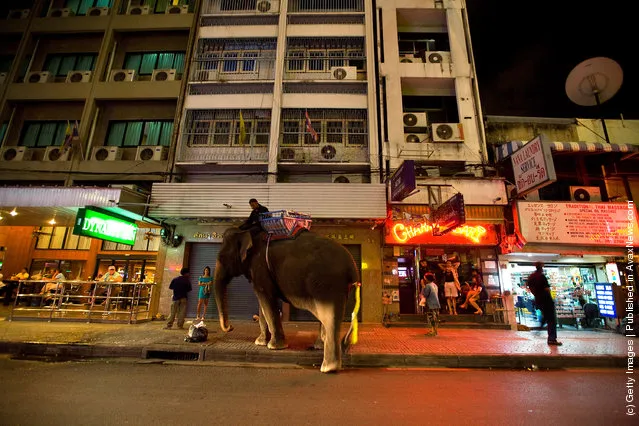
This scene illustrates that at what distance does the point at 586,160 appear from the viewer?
1235cm

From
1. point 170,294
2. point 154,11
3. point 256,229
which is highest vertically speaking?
point 154,11

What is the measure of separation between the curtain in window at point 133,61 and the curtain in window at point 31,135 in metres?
5.01

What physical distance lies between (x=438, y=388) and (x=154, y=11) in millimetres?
19981

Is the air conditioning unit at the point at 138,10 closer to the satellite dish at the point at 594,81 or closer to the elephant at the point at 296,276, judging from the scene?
the elephant at the point at 296,276

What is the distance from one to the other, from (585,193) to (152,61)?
20598 mm

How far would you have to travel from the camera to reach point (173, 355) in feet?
21.6

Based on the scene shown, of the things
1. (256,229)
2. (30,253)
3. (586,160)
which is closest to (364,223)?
(256,229)

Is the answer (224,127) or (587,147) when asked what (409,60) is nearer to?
(587,147)

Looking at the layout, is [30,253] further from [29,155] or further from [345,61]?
[345,61]

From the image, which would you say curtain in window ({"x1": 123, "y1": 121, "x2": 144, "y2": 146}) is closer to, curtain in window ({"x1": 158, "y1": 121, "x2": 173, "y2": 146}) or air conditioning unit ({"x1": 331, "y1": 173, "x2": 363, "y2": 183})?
curtain in window ({"x1": 158, "y1": 121, "x2": 173, "y2": 146})

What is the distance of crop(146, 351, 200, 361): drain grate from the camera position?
6547 millimetres

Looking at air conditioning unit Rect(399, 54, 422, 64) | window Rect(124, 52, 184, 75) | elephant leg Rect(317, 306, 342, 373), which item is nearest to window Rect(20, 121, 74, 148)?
window Rect(124, 52, 184, 75)

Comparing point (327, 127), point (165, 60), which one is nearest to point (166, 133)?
point (165, 60)

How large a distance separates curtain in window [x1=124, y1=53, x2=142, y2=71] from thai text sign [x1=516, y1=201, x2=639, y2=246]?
18513 mm
